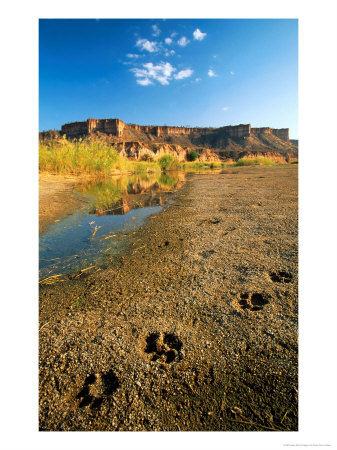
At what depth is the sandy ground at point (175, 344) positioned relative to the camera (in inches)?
25.8

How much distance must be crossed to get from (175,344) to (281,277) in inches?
32.5

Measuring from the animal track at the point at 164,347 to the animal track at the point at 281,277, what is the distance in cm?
76

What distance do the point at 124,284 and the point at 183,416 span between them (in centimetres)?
83

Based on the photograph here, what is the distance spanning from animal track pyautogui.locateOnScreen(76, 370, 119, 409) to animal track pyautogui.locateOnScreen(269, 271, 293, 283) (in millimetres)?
1037

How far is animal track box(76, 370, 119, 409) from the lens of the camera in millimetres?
707

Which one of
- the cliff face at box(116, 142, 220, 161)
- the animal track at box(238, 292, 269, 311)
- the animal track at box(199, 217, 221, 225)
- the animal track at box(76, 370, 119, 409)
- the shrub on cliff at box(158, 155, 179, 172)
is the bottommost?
the animal track at box(76, 370, 119, 409)

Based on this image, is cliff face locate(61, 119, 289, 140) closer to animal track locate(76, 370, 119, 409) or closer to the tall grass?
the tall grass

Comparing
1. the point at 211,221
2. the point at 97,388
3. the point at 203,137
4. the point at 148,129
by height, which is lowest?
the point at 97,388

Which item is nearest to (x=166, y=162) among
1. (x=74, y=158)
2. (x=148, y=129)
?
(x=74, y=158)

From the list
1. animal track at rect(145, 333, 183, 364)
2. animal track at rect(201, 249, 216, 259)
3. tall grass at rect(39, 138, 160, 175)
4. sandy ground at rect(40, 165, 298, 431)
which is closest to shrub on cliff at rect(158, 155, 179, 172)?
tall grass at rect(39, 138, 160, 175)

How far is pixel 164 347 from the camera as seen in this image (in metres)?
0.90

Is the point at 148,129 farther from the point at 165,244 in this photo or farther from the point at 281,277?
the point at 281,277
